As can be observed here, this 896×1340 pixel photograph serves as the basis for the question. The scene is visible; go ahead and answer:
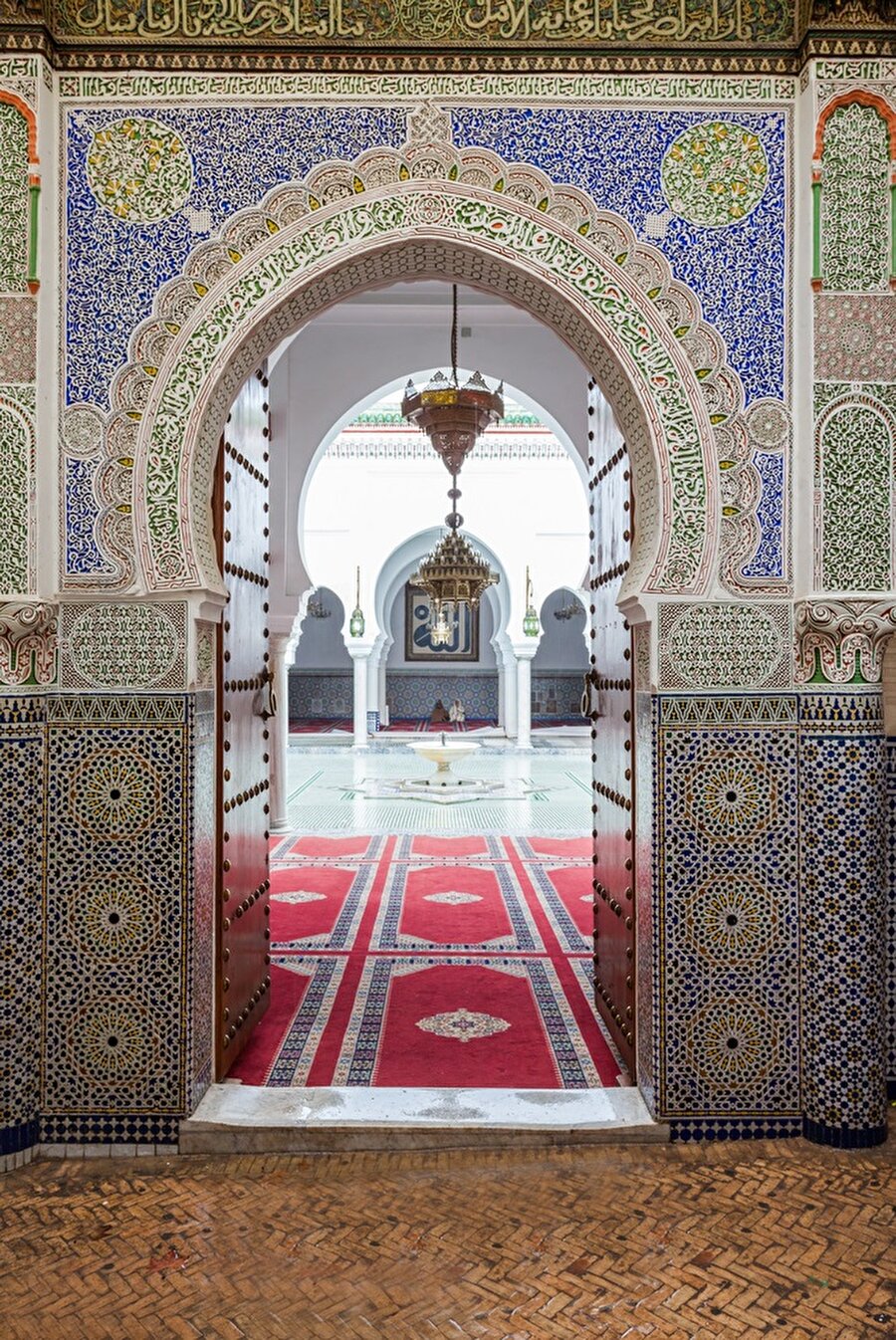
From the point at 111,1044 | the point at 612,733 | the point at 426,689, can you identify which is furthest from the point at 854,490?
the point at 426,689

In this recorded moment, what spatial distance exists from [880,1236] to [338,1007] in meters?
1.77

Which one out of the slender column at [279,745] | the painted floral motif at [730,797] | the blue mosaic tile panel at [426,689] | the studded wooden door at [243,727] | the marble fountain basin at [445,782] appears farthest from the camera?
the blue mosaic tile panel at [426,689]

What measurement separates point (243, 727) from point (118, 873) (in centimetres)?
66

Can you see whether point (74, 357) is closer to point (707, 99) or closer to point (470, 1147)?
point (707, 99)

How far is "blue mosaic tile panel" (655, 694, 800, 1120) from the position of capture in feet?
7.32

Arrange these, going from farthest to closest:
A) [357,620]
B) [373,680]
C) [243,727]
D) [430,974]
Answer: [373,680] < [357,620] < [430,974] < [243,727]

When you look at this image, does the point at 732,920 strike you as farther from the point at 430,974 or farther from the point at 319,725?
the point at 319,725

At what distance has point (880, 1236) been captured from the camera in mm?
1847

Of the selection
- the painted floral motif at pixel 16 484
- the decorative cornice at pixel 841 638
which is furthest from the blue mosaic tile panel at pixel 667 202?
the painted floral motif at pixel 16 484

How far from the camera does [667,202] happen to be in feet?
7.38

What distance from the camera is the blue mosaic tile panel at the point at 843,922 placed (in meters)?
2.20

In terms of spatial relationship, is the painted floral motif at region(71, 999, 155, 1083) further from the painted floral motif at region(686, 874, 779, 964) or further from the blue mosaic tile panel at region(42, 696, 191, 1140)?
the painted floral motif at region(686, 874, 779, 964)

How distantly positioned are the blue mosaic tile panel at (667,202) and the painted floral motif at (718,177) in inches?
0.7

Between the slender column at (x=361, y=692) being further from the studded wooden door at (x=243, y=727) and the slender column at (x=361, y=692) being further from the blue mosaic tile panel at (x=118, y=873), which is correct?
the blue mosaic tile panel at (x=118, y=873)
